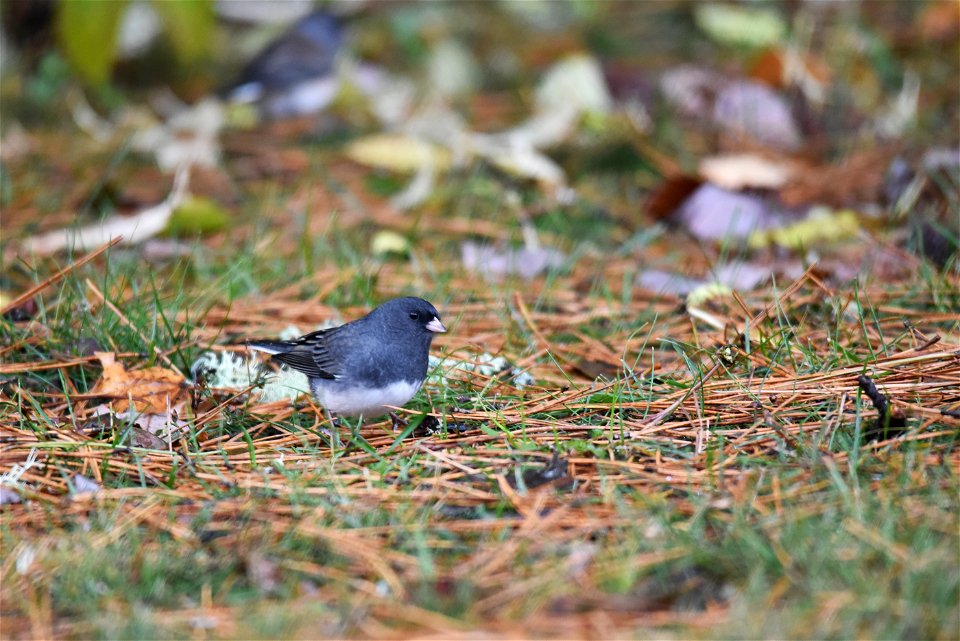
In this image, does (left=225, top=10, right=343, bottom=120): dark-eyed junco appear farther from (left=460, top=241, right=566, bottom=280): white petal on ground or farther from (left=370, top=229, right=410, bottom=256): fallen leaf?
(left=460, top=241, right=566, bottom=280): white petal on ground

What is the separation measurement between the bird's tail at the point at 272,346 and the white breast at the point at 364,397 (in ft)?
0.58

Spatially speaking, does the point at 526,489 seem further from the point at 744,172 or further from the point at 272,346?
the point at 744,172

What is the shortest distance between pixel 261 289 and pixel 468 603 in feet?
6.77

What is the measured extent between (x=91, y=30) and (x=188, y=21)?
0.46m

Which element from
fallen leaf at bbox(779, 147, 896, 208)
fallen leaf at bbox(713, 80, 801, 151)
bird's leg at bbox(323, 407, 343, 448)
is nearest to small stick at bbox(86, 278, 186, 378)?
bird's leg at bbox(323, 407, 343, 448)

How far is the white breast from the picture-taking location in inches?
109

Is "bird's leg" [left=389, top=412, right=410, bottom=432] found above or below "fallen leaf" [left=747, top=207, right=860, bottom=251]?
below

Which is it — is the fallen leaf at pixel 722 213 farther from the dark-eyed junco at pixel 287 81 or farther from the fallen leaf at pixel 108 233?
the dark-eyed junco at pixel 287 81

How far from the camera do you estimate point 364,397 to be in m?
2.78

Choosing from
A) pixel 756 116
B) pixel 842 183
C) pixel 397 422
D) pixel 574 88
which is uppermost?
pixel 574 88

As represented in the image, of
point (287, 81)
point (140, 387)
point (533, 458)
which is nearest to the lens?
point (533, 458)

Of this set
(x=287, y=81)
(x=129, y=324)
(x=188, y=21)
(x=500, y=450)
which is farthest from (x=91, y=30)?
(x=500, y=450)

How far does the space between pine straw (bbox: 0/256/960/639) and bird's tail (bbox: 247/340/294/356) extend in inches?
6.1

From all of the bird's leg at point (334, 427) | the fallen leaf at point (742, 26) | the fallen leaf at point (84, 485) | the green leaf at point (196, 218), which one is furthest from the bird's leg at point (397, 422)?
the fallen leaf at point (742, 26)
